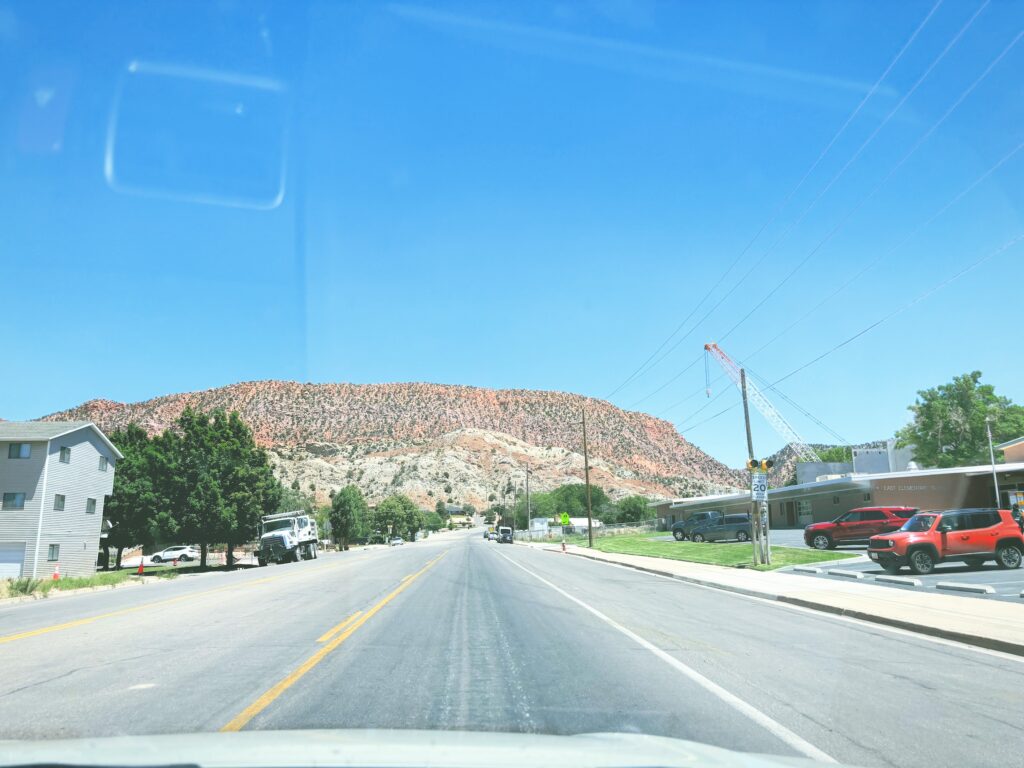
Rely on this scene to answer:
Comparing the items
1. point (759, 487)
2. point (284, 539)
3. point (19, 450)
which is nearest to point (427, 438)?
point (284, 539)

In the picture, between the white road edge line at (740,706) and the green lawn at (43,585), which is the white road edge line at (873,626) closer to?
the white road edge line at (740,706)

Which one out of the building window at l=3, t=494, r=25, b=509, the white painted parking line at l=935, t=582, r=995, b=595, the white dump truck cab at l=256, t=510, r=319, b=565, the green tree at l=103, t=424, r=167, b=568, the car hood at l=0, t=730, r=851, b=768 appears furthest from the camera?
the white dump truck cab at l=256, t=510, r=319, b=565

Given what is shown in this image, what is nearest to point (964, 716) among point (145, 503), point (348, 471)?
point (145, 503)

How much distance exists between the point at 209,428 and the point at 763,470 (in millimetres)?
35068

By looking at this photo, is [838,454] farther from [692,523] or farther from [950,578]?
[950,578]

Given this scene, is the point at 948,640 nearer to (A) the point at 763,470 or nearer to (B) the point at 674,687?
(B) the point at 674,687

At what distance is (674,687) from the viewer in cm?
778

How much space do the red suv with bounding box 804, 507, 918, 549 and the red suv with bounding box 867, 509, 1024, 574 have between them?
10962mm

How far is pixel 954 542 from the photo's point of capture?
2167 centimetres

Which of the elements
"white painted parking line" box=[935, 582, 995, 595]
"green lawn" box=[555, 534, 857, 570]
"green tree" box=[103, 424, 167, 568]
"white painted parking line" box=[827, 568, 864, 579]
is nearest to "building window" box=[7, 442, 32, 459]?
"green tree" box=[103, 424, 167, 568]

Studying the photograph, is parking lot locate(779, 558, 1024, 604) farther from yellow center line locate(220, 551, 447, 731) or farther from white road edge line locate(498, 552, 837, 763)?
yellow center line locate(220, 551, 447, 731)

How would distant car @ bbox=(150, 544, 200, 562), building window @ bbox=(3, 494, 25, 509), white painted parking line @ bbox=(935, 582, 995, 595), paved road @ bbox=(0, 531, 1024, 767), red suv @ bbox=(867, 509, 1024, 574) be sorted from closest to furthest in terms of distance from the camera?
paved road @ bbox=(0, 531, 1024, 767) < white painted parking line @ bbox=(935, 582, 995, 595) < red suv @ bbox=(867, 509, 1024, 574) < building window @ bbox=(3, 494, 25, 509) < distant car @ bbox=(150, 544, 200, 562)

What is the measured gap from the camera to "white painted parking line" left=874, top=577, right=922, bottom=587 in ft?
61.9

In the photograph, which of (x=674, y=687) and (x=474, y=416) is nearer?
(x=674, y=687)
